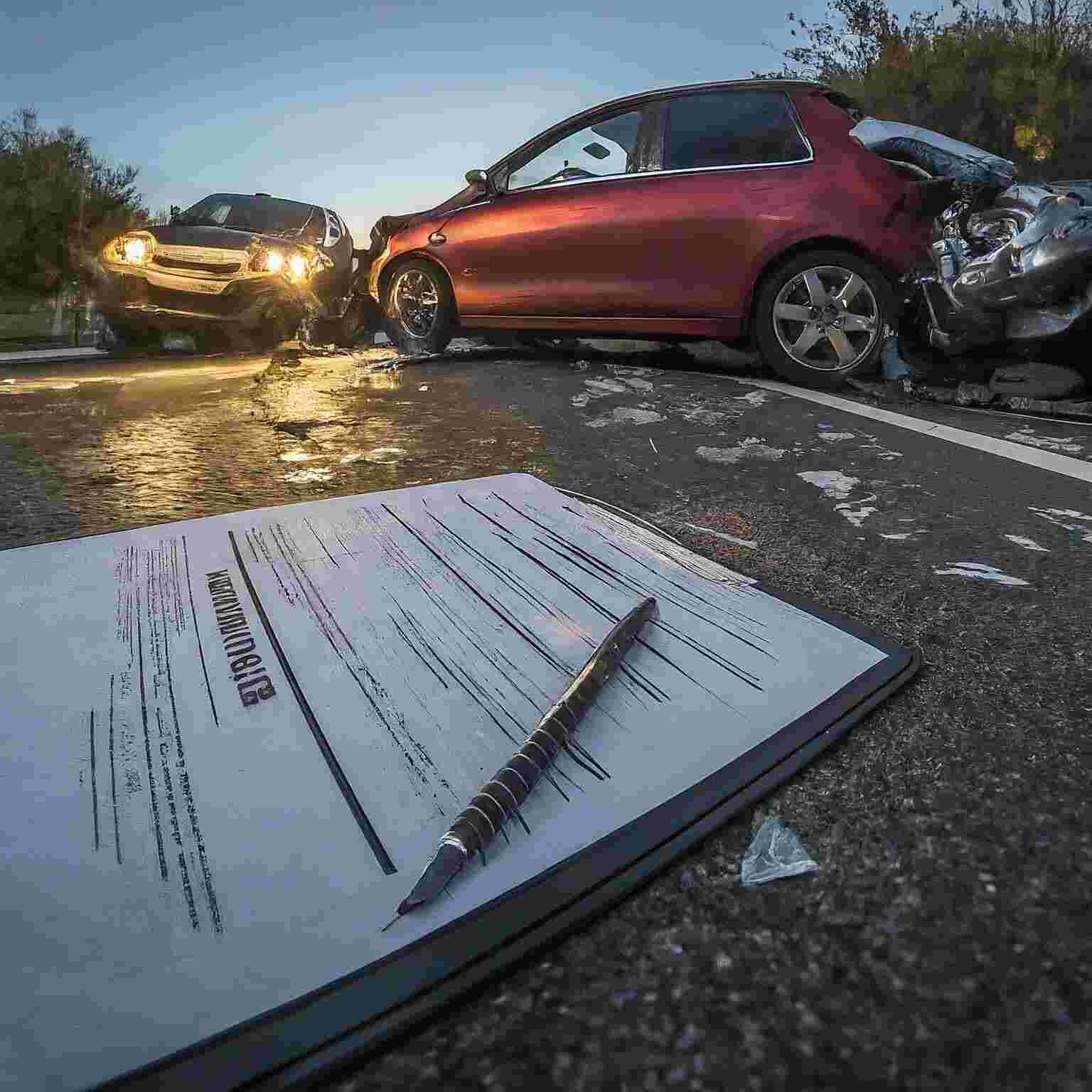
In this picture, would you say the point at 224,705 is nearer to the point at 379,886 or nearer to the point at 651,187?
the point at 379,886

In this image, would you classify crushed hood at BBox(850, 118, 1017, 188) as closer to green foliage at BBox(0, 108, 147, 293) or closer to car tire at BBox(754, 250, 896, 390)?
car tire at BBox(754, 250, 896, 390)

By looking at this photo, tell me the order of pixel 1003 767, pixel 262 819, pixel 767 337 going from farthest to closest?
1. pixel 767 337
2. pixel 1003 767
3. pixel 262 819

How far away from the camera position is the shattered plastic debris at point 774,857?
754 mm

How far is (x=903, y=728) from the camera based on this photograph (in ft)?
3.20

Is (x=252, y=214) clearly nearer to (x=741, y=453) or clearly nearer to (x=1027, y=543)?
(x=741, y=453)

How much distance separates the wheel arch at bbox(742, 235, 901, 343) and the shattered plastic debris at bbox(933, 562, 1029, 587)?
2596 millimetres

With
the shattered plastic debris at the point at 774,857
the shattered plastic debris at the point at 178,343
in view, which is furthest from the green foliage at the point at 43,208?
the shattered plastic debris at the point at 774,857

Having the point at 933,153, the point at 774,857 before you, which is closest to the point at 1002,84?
the point at 933,153

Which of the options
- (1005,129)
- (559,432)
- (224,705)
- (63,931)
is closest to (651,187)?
(559,432)

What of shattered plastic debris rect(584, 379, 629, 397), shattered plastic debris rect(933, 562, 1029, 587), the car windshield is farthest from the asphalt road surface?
the car windshield

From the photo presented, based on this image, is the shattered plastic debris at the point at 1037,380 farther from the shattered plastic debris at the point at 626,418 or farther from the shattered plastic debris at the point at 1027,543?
the shattered plastic debris at the point at 1027,543

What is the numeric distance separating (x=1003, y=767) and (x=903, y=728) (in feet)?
0.36

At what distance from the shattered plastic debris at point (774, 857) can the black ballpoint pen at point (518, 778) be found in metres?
0.16

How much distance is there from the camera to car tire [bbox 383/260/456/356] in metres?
4.78
